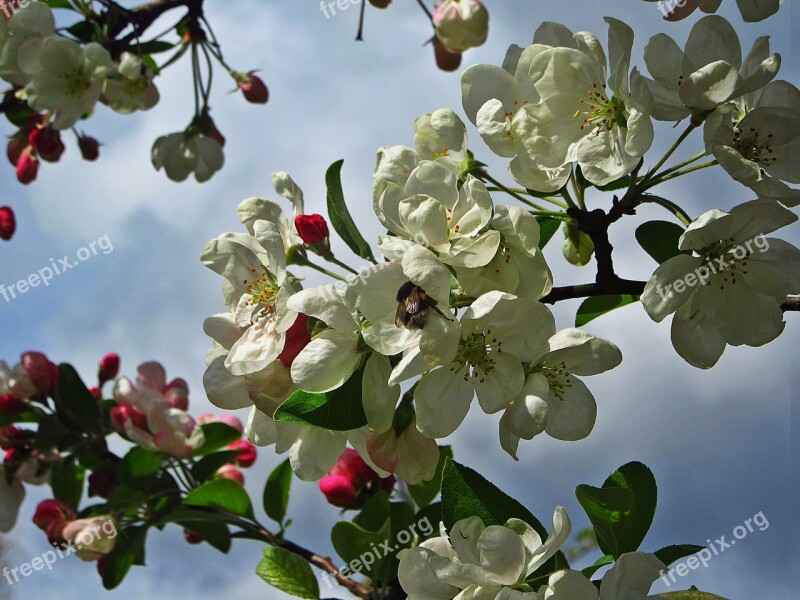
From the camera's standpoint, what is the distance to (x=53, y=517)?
7.75 ft

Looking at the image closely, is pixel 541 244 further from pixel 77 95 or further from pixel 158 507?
pixel 77 95

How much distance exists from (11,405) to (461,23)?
1.77 m

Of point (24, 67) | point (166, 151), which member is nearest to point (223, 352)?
point (24, 67)

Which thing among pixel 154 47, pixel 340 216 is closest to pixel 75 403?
pixel 154 47

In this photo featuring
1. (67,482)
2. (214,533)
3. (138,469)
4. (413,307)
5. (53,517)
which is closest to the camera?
(413,307)

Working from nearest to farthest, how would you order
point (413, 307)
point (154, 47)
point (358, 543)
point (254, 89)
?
point (413, 307), point (358, 543), point (154, 47), point (254, 89)

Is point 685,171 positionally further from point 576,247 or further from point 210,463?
point 210,463

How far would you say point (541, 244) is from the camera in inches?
48.5

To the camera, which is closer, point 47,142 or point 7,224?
point 47,142

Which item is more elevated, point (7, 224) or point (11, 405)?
point (7, 224)

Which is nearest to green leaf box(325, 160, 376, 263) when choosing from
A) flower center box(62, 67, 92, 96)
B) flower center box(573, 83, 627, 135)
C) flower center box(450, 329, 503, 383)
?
flower center box(450, 329, 503, 383)

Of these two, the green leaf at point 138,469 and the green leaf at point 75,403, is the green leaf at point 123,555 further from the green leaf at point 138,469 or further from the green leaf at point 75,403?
the green leaf at point 75,403

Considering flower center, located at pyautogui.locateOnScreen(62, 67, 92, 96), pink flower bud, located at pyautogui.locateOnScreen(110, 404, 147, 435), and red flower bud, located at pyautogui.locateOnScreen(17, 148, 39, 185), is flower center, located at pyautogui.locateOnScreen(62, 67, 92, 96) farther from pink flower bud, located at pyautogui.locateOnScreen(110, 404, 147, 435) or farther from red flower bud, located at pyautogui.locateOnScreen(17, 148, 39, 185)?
pink flower bud, located at pyautogui.locateOnScreen(110, 404, 147, 435)

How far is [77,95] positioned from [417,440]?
186 centimetres
